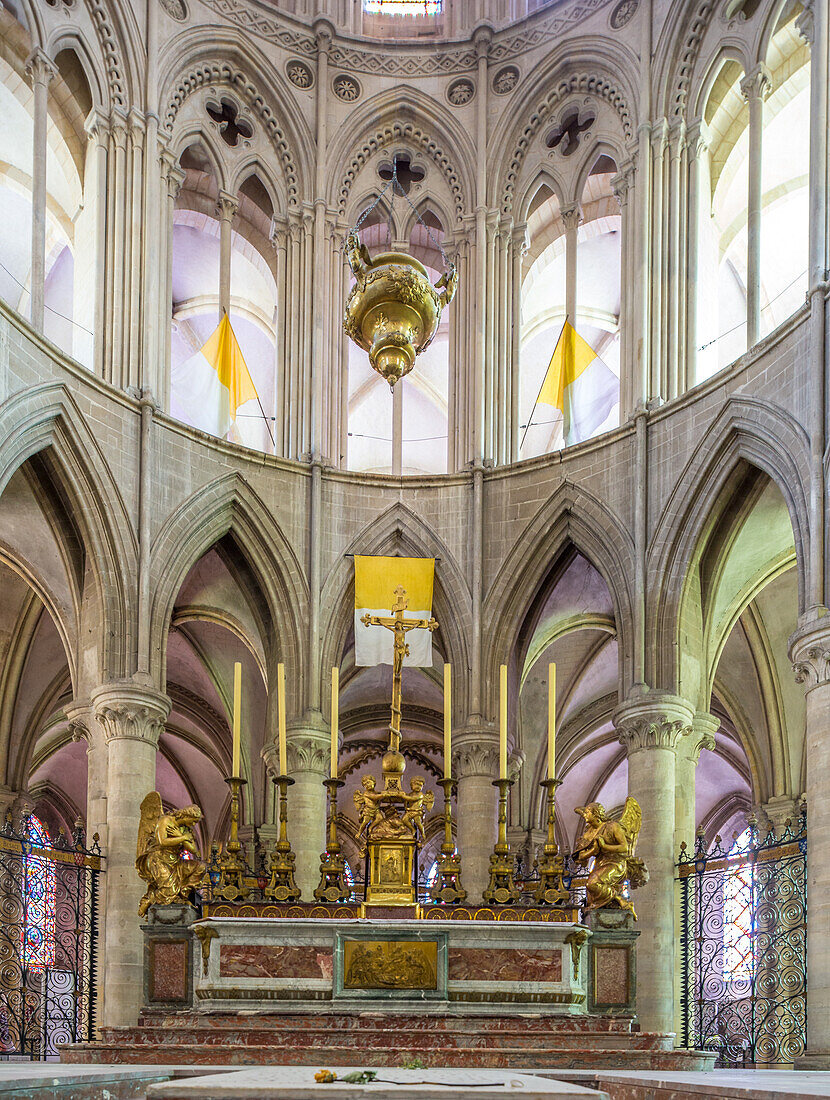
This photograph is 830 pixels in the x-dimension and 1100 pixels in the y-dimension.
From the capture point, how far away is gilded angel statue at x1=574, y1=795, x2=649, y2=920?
1187 cm

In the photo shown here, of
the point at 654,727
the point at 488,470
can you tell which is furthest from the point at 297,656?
the point at 654,727

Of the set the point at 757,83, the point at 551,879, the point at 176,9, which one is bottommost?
the point at 551,879

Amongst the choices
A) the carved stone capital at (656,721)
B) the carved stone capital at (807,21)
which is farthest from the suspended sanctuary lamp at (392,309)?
the carved stone capital at (807,21)

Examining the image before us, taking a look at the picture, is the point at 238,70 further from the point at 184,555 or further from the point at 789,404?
the point at 789,404

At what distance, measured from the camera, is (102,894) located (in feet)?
57.0

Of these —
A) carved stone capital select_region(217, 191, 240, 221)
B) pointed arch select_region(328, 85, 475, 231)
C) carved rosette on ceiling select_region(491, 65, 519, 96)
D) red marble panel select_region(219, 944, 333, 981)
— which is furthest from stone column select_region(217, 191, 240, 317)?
red marble panel select_region(219, 944, 333, 981)

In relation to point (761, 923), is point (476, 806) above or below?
above

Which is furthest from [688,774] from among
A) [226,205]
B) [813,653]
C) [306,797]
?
[226,205]

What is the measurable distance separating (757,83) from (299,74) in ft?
23.1

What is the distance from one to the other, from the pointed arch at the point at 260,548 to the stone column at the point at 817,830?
7.39 m

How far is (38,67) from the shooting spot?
18609 millimetres

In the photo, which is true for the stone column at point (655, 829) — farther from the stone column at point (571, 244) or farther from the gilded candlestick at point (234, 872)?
the gilded candlestick at point (234, 872)

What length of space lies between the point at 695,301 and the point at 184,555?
291 inches

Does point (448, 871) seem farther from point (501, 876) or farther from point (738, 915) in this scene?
point (738, 915)
